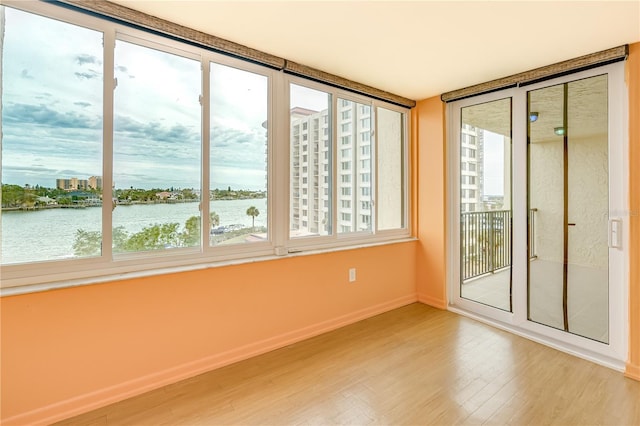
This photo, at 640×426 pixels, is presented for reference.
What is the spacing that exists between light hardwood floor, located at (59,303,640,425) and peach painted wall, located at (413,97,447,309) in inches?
39.2

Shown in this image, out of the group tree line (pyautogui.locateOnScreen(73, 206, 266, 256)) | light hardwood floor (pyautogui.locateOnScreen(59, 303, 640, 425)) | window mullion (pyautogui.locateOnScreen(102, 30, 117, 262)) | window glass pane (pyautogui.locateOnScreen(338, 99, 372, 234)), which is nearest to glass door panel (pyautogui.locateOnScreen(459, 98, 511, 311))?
light hardwood floor (pyautogui.locateOnScreen(59, 303, 640, 425))

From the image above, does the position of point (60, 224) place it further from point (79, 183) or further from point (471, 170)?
point (471, 170)

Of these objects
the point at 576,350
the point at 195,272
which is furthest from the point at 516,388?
the point at 195,272

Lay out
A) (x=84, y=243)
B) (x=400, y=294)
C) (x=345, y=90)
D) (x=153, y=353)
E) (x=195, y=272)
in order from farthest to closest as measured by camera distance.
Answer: (x=400, y=294)
(x=345, y=90)
(x=195, y=272)
(x=153, y=353)
(x=84, y=243)

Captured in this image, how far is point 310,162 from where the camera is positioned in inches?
119

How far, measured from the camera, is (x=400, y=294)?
147 inches

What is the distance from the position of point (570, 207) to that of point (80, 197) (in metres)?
3.79

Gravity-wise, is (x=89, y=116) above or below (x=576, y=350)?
above

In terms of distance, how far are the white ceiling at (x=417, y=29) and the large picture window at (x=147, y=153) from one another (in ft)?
A: 1.03

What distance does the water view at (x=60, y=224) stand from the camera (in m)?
1.79

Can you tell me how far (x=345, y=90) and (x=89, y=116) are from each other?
7.41ft

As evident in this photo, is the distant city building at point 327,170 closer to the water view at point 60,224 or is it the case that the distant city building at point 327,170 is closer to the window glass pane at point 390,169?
the window glass pane at point 390,169

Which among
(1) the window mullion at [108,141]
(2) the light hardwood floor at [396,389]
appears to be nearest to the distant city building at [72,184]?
(1) the window mullion at [108,141]

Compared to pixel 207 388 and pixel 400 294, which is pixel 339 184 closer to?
pixel 400 294
